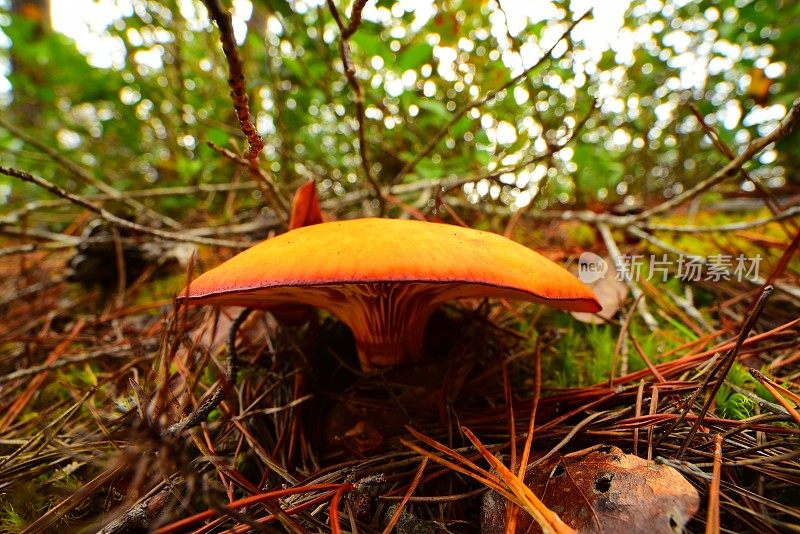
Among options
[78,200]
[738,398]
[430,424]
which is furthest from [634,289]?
[78,200]

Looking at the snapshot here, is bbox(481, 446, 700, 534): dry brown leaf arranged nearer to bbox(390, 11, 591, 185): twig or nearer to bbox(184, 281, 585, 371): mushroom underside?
bbox(184, 281, 585, 371): mushroom underside

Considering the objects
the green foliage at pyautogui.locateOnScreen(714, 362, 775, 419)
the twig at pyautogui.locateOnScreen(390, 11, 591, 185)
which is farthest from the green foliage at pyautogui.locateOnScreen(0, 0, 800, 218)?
the green foliage at pyautogui.locateOnScreen(714, 362, 775, 419)

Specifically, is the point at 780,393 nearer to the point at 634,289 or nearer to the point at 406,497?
the point at 634,289

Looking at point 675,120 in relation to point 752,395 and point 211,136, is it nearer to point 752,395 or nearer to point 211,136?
point 752,395

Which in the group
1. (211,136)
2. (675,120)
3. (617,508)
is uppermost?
(675,120)

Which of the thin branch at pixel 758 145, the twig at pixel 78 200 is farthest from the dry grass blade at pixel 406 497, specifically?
the thin branch at pixel 758 145

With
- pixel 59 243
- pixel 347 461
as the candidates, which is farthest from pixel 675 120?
pixel 59 243
